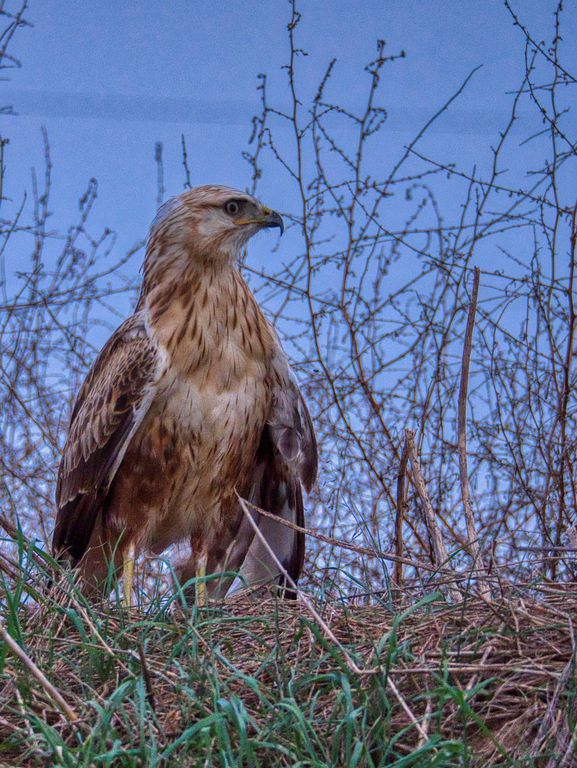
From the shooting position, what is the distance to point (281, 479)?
486cm

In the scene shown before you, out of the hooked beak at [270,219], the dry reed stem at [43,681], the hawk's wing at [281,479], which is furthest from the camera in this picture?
the hooked beak at [270,219]

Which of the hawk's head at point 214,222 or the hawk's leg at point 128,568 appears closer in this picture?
the hawk's leg at point 128,568

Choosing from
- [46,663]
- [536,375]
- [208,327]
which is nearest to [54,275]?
[208,327]

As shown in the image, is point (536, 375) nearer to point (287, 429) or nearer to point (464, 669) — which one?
point (287, 429)

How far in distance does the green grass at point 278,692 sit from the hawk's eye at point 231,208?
210 cm

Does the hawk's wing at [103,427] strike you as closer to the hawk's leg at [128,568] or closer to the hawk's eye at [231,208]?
the hawk's leg at [128,568]

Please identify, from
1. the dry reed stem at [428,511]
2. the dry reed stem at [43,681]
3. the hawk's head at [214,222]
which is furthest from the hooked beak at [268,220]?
the dry reed stem at [43,681]

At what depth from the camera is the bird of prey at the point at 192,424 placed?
448cm

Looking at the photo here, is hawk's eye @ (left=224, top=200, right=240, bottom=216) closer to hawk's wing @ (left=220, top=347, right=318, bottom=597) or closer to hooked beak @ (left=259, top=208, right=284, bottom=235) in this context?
hooked beak @ (left=259, top=208, right=284, bottom=235)

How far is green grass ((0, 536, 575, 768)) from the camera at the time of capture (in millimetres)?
2576

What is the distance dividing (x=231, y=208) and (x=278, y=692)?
2.63 m

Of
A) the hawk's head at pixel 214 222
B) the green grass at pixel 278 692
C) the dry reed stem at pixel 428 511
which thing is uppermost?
the hawk's head at pixel 214 222

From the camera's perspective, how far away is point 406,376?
5695 millimetres

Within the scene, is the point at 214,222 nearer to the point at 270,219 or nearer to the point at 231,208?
the point at 231,208
